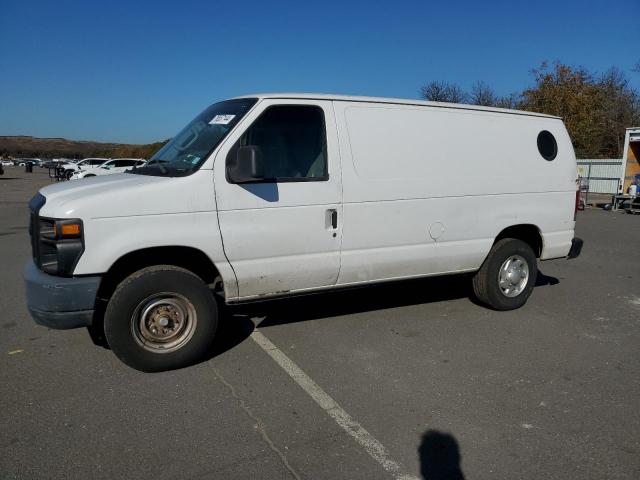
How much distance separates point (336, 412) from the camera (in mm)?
3512

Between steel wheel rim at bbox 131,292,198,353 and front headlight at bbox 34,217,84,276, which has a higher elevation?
front headlight at bbox 34,217,84,276

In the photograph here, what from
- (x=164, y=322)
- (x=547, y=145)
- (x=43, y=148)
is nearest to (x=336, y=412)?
(x=164, y=322)

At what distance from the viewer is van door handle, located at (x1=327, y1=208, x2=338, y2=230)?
4477mm

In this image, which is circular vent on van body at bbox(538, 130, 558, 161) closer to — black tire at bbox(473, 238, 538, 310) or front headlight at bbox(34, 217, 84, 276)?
black tire at bbox(473, 238, 538, 310)

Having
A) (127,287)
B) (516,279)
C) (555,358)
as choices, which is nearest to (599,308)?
(516,279)

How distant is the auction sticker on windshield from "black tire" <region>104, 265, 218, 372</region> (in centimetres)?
128

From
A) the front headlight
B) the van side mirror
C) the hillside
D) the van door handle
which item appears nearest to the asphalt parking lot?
the front headlight

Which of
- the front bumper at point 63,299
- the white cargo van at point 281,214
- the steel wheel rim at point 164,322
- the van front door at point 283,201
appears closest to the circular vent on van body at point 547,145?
the white cargo van at point 281,214

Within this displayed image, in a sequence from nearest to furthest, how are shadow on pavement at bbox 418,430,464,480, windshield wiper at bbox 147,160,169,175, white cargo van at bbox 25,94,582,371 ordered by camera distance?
shadow on pavement at bbox 418,430,464,480 → white cargo van at bbox 25,94,582,371 → windshield wiper at bbox 147,160,169,175

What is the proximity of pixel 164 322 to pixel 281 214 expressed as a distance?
4.15 ft

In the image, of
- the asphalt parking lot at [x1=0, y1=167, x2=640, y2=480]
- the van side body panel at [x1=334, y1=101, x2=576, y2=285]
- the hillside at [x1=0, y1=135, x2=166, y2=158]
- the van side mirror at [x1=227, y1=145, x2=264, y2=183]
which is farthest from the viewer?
the hillside at [x1=0, y1=135, x2=166, y2=158]

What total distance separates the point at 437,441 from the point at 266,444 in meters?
1.05

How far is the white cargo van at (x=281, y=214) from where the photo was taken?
3.78 metres

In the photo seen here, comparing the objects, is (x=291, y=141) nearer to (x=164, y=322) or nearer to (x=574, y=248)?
(x=164, y=322)
